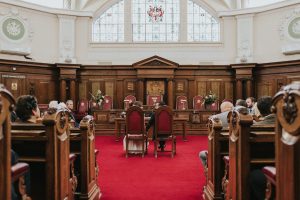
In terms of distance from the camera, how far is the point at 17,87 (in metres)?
13.2

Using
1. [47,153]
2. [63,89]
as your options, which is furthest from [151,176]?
[63,89]

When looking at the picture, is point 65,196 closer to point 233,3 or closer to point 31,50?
point 31,50

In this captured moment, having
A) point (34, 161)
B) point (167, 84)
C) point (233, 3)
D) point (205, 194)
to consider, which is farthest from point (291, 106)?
point (233, 3)

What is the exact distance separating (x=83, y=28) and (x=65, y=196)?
41.3 feet

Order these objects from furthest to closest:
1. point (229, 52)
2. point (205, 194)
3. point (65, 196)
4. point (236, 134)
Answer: point (229, 52), point (205, 194), point (65, 196), point (236, 134)

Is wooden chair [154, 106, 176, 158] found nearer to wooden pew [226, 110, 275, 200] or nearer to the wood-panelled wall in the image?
wooden pew [226, 110, 275, 200]

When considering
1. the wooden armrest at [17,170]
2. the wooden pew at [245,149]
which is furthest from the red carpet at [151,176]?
the wooden armrest at [17,170]

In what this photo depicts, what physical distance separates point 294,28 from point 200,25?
13.4 ft

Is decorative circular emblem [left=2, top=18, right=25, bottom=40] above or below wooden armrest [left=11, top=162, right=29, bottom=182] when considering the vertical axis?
above

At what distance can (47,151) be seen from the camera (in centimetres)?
318

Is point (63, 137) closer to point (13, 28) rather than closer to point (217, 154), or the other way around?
point (217, 154)

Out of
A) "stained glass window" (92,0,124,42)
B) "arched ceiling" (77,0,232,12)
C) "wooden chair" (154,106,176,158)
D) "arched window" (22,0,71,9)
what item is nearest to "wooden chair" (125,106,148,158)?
"wooden chair" (154,106,176,158)

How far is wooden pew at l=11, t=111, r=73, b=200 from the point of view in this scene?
125 inches

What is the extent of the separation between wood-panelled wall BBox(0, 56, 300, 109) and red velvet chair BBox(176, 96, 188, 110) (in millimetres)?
600
